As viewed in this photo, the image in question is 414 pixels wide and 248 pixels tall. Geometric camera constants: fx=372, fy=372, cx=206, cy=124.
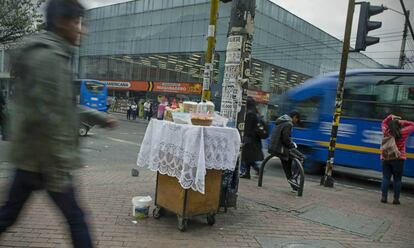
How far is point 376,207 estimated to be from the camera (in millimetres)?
7129

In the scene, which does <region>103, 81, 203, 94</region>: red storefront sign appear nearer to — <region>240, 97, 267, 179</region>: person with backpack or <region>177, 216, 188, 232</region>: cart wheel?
<region>240, 97, 267, 179</region>: person with backpack

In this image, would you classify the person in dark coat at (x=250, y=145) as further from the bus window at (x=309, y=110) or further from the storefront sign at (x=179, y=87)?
the storefront sign at (x=179, y=87)

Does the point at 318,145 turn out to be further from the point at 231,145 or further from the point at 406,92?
the point at 231,145

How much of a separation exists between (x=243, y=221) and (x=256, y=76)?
34.1m

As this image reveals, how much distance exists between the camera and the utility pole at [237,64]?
591 cm

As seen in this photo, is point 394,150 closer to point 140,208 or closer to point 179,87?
point 140,208

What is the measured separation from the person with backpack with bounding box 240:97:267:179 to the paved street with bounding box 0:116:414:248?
1.83 feet

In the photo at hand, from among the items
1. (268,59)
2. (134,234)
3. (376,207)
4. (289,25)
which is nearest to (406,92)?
(376,207)

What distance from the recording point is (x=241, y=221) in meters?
5.28

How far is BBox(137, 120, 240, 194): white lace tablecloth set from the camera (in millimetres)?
4414

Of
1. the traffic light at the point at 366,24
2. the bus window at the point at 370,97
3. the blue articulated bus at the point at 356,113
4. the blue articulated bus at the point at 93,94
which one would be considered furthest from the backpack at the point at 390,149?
the blue articulated bus at the point at 93,94

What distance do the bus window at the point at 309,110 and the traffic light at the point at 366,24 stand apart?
372cm

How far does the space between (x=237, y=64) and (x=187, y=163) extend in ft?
7.27

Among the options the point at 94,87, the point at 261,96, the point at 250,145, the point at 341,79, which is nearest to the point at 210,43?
the point at 250,145
